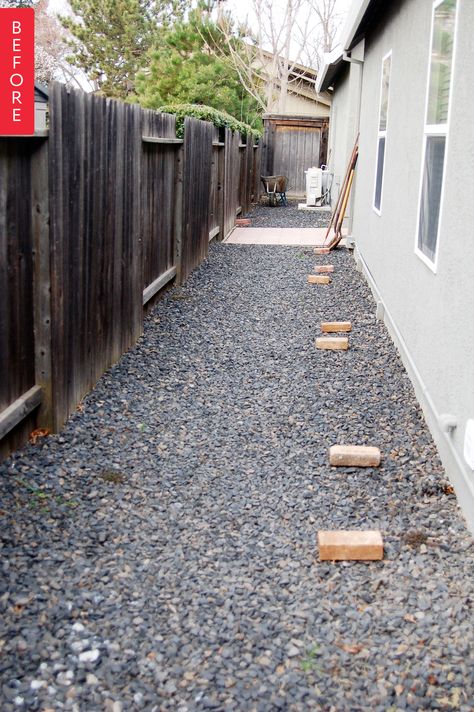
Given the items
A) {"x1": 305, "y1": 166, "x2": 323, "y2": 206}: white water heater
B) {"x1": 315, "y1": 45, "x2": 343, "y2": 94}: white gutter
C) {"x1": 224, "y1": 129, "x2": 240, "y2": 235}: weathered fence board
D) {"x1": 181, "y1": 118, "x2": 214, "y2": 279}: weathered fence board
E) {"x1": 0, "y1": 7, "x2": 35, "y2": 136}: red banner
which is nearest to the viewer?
{"x1": 0, "y1": 7, "x2": 35, "y2": 136}: red banner

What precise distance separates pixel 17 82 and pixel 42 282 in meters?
3.68

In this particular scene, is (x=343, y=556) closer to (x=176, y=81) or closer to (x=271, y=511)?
(x=271, y=511)

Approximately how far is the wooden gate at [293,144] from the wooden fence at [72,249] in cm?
1639

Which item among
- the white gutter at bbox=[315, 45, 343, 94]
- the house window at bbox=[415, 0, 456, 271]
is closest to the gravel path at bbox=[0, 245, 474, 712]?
the house window at bbox=[415, 0, 456, 271]

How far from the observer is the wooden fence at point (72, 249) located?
13.0ft

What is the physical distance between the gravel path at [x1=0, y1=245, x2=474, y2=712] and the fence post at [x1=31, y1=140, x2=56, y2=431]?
259mm

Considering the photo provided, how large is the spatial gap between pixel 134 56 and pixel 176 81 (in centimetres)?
1207

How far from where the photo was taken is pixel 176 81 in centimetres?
2383

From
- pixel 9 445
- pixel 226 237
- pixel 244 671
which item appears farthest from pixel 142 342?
pixel 226 237

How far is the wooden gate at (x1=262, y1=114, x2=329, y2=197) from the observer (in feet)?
76.7

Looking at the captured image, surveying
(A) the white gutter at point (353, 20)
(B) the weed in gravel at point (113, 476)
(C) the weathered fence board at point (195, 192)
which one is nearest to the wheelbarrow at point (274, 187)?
(A) the white gutter at point (353, 20)

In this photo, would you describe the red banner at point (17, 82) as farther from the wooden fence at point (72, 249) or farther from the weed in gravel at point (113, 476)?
the weed in gravel at point (113, 476)

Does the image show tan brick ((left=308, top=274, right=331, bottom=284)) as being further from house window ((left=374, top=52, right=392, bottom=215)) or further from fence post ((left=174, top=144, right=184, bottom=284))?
fence post ((left=174, top=144, right=184, bottom=284))

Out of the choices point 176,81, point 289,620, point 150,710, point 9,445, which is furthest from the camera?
point 176,81
